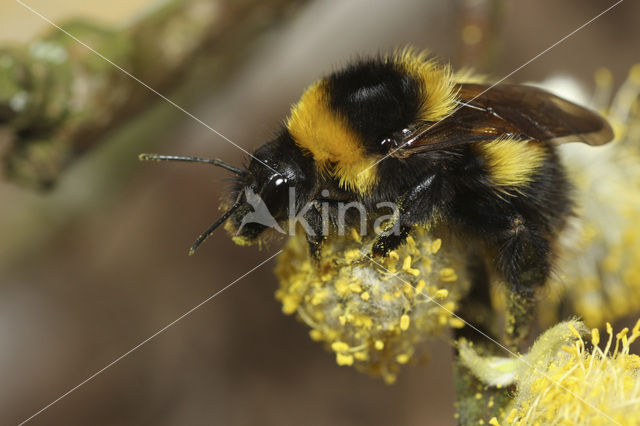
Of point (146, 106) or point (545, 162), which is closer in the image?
point (545, 162)

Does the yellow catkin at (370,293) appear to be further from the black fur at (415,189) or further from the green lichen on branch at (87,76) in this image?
the green lichen on branch at (87,76)

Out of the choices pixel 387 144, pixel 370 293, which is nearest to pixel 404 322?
pixel 370 293

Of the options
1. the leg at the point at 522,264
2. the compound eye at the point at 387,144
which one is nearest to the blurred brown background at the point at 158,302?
the leg at the point at 522,264

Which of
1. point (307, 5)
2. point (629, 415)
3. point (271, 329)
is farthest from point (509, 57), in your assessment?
point (629, 415)

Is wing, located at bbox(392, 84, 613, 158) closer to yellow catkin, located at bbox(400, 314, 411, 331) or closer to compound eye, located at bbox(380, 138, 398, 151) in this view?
compound eye, located at bbox(380, 138, 398, 151)

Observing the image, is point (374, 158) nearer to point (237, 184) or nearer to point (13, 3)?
point (237, 184)

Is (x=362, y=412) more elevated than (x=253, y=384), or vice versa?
A: (x=253, y=384)
